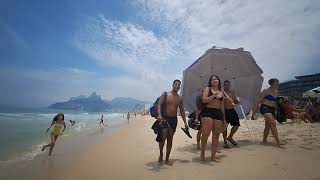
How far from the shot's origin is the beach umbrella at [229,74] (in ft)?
25.8

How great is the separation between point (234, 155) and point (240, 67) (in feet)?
9.65

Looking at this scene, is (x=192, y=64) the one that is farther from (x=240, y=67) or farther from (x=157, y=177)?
(x=157, y=177)

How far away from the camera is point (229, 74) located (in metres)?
8.30

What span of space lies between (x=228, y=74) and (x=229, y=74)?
1.3 inches

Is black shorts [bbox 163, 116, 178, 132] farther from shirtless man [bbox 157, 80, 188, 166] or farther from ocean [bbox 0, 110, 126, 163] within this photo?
ocean [bbox 0, 110, 126, 163]

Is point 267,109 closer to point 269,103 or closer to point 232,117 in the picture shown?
point 269,103

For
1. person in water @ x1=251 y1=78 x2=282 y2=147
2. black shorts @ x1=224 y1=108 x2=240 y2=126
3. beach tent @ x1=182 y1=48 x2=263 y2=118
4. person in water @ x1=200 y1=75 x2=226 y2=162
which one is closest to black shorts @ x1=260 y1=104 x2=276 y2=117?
person in water @ x1=251 y1=78 x2=282 y2=147

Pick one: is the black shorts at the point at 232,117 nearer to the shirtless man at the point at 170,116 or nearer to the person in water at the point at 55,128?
the shirtless man at the point at 170,116

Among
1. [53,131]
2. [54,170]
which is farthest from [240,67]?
[53,131]

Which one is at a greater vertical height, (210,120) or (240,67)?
(240,67)

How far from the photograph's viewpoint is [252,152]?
6496 millimetres

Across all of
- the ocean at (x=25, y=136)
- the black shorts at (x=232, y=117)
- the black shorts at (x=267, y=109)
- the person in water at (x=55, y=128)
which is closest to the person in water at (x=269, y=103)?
the black shorts at (x=267, y=109)

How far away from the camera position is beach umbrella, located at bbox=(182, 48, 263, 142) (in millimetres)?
7879

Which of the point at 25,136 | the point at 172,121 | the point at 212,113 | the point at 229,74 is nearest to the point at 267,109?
the point at 229,74
